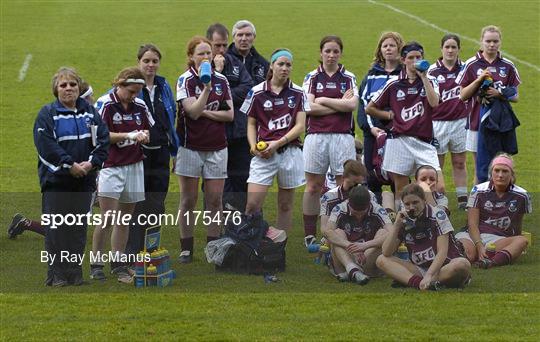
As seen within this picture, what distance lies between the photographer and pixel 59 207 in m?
10.1

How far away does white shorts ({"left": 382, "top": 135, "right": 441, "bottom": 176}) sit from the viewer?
11.8 meters

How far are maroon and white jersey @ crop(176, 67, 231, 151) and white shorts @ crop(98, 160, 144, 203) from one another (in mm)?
827

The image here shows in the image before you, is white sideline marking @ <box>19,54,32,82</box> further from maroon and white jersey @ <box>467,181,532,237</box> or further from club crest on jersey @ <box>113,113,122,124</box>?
maroon and white jersey @ <box>467,181,532,237</box>

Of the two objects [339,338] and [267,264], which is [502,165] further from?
[339,338]

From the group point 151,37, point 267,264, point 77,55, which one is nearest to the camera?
point 267,264

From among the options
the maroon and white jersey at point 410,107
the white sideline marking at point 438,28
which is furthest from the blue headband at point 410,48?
the white sideline marking at point 438,28

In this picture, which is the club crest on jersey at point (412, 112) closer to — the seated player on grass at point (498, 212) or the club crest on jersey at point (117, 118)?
the seated player on grass at point (498, 212)

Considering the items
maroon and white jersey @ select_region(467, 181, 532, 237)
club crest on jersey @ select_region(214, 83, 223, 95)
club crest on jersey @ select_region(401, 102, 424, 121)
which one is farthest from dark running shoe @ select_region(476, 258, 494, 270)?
club crest on jersey @ select_region(214, 83, 223, 95)

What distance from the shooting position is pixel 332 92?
479 inches

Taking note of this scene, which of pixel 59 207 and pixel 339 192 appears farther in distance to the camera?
pixel 339 192

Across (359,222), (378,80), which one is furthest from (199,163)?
(378,80)

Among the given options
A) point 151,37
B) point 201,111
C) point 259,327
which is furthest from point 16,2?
point 259,327

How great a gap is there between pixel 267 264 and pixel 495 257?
2.07m

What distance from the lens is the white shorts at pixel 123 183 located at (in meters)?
10.5
